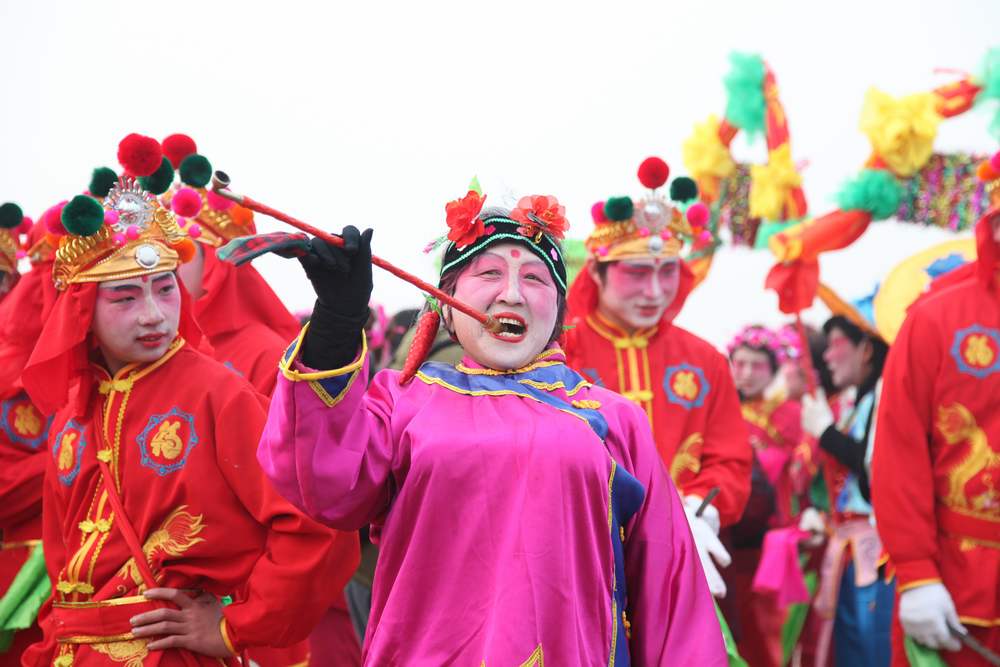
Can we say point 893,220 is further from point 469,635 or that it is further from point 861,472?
point 469,635

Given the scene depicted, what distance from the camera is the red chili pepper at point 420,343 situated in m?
3.35

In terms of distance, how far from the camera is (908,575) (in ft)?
17.1

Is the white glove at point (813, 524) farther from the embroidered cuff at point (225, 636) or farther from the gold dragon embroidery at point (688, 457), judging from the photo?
the embroidered cuff at point (225, 636)

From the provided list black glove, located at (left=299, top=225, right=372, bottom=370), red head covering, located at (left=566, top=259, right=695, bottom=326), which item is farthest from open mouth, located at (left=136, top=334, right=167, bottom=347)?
red head covering, located at (left=566, top=259, right=695, bottom=326)

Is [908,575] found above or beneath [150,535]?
beneath

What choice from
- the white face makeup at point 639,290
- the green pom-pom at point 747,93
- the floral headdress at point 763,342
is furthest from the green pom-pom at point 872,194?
the floral headdress at point 763,342

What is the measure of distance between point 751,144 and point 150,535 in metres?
5.16

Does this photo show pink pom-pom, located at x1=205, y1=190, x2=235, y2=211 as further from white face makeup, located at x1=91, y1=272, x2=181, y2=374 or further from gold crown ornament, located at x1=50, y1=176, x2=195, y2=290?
white face makeup, located at x1=91, y1=272, x2=181, y2=374

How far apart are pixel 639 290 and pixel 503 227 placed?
2764 millimetres

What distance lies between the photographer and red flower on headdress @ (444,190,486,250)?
133 inches

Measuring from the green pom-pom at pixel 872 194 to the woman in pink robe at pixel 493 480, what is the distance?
12.9ft

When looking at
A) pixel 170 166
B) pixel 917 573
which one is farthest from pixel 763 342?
pixel 170 166

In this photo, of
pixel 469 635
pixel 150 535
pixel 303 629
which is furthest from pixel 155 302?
pixel 469 635

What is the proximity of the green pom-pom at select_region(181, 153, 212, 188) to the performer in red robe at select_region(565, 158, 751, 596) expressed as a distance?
3200 mm
